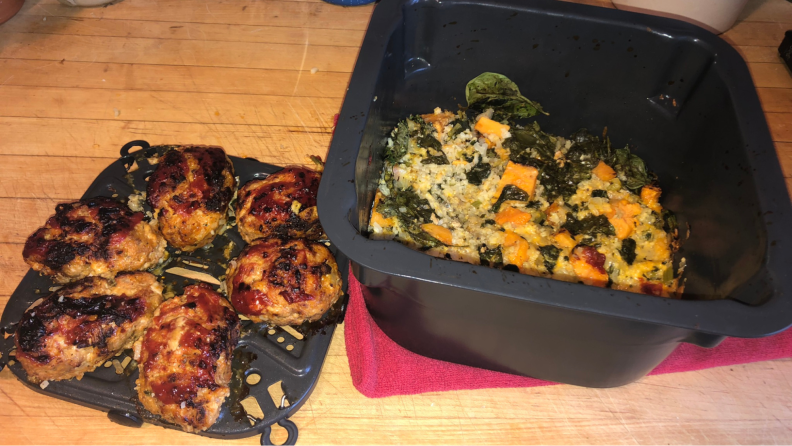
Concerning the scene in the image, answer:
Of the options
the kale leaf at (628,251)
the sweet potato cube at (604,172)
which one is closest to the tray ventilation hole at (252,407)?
the kale leaf at (628,251)

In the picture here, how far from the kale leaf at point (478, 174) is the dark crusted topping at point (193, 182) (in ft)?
2.40

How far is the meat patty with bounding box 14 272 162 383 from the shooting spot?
120cm

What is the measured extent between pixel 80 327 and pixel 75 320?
0.08 ft

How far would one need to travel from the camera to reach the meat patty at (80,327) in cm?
120

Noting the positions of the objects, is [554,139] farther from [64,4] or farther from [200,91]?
[64,4]

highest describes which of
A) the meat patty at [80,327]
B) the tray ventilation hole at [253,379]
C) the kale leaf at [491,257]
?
the kale leaf at [491,257]

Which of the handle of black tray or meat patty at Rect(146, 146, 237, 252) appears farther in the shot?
meat patty at Rect(146, 146, 237, 252)

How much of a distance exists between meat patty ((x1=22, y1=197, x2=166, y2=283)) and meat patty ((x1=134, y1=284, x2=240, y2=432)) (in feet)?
0.75

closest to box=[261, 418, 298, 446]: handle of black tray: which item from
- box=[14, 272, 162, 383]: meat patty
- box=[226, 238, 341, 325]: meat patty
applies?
box=[226, 238, 341, 325]: meat patty

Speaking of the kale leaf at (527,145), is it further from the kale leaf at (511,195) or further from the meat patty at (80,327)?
the meat patty at (80,327)

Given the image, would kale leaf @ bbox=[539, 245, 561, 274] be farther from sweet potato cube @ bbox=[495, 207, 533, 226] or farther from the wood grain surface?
the wood grain surface

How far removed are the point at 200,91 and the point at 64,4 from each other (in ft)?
3.10

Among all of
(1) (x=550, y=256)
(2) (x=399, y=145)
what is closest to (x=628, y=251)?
(1) (x=550, y=256)

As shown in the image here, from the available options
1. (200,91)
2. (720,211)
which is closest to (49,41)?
(200,91)
